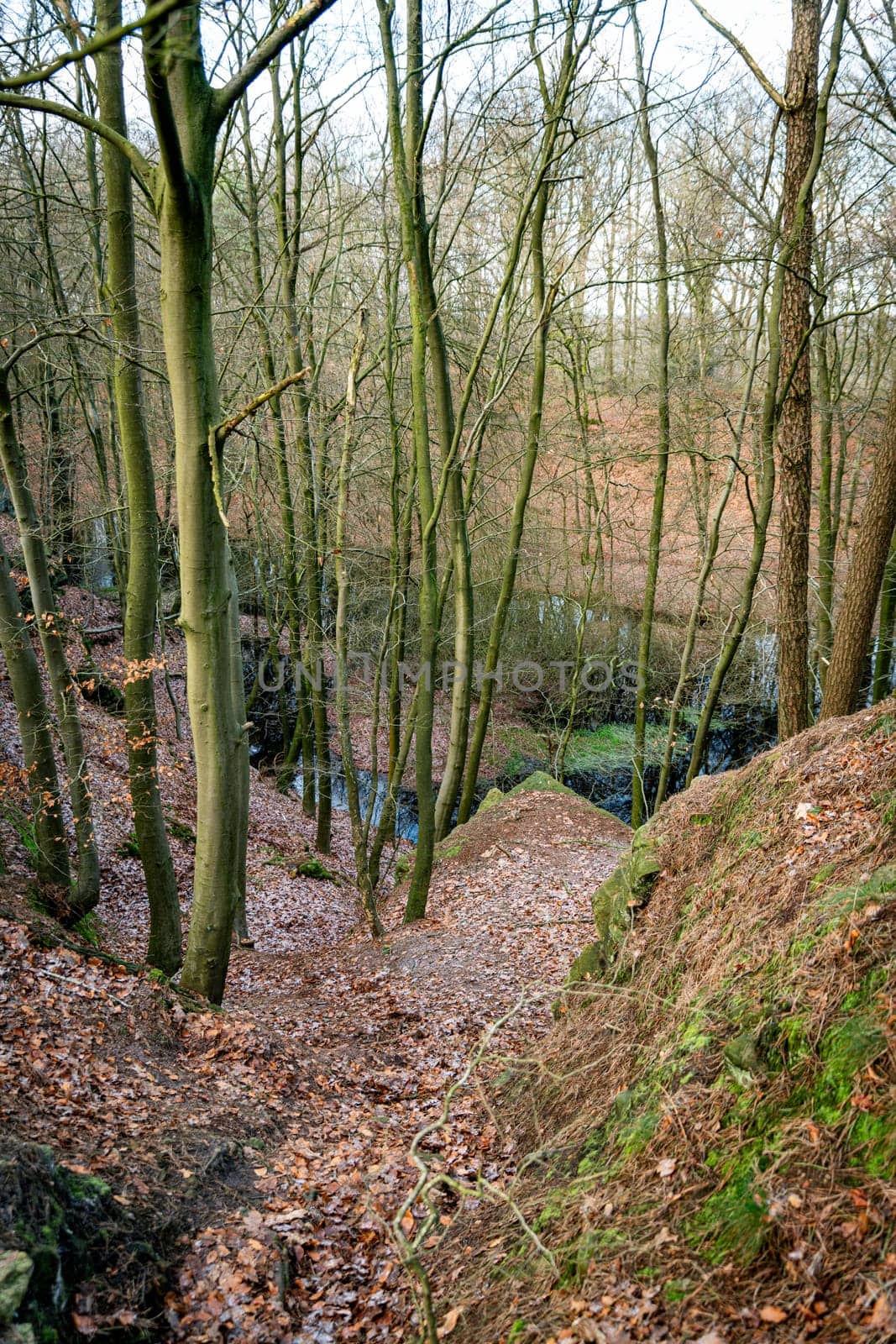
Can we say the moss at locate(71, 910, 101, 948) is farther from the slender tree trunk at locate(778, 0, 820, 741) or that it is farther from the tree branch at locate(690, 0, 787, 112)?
the tree branch at locate(690, 0, 787, 112)

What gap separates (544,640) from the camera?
832 inches

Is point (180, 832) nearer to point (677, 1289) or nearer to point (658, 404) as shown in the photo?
point (658, 404)

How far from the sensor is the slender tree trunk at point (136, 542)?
6809 millimetres

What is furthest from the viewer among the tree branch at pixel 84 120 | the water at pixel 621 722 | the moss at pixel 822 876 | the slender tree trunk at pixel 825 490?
the water at pixel 621 722

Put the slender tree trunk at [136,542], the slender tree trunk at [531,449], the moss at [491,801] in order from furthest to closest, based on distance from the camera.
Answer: the moss at [491,801] → the slender tree trunk at [531,449] → the slender tree trunk at [136,542]

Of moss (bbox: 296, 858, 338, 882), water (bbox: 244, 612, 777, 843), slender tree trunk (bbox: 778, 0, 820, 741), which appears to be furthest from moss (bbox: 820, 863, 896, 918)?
water (bbox: 244, 612, 777, 843)

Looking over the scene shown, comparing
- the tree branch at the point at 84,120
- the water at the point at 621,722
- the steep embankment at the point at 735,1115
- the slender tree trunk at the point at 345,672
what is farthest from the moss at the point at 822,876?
the water at the point at 621,722

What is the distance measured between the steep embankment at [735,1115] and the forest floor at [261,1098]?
482mm

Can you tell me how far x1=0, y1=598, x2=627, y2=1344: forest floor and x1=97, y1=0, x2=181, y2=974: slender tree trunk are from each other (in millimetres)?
846

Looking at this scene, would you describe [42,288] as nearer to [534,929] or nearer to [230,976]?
[230,976]

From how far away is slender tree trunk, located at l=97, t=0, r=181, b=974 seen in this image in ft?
22.3

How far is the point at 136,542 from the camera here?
7.24m

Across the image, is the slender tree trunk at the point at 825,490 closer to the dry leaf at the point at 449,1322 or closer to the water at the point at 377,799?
the water at the point at 377,799

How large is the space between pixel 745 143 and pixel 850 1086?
15836mm
